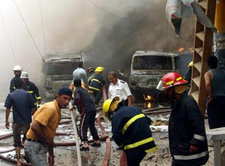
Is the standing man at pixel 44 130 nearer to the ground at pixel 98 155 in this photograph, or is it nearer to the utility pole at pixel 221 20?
the ground at pixel 98 155

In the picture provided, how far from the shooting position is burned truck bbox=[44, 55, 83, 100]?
48.5 feet

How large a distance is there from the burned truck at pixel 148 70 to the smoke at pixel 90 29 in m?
8.68

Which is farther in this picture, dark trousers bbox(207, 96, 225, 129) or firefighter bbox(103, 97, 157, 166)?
dark trousers bbox(207, 96, 225, 129)

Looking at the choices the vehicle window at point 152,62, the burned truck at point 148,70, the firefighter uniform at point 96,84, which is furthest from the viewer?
the vehicle window at point 152,62

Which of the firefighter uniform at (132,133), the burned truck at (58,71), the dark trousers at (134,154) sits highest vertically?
the firefighter uniform at (132,133)

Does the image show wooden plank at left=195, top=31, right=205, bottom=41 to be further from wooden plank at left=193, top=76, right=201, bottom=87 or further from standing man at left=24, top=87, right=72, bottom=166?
standing man at left=24, top=87, right=72, bottom=166

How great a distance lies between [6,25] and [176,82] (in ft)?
76.3

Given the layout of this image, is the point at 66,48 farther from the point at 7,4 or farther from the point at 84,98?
the point at 84,98

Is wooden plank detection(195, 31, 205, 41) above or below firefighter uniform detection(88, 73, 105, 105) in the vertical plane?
above

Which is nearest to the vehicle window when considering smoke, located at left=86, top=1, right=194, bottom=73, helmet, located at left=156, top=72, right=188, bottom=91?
smoke, located at left=86, top=1, right=194, bottom=73

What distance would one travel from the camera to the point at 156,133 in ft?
27.7

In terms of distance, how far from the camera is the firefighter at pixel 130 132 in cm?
412

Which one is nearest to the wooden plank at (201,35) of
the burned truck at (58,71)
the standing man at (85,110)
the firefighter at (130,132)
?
the standing man at (85,110)

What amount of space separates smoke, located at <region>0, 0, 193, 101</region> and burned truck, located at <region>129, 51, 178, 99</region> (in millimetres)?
8681
